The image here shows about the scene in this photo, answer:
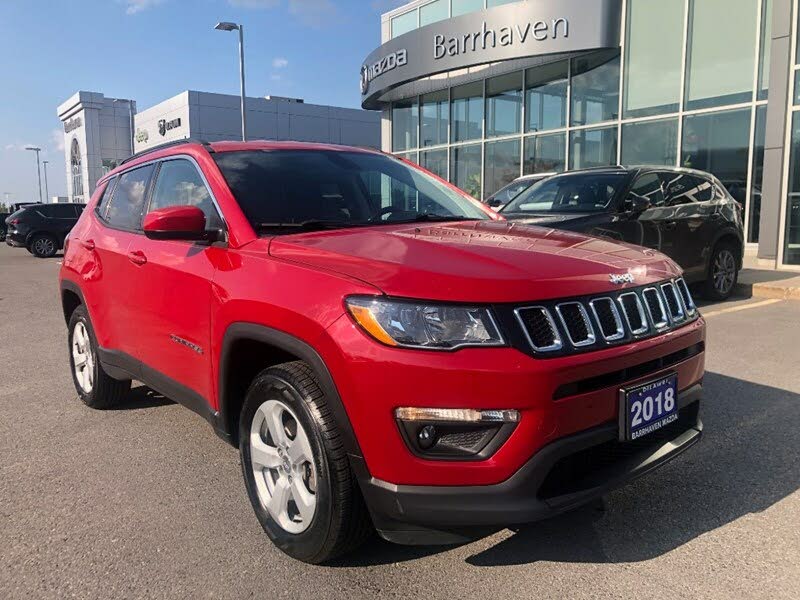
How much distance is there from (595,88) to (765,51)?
387 centimetres

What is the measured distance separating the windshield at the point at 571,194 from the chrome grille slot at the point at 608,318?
17.1 feet

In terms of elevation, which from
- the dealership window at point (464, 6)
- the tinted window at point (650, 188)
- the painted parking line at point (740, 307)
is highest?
the dealership window at point (464, 6)

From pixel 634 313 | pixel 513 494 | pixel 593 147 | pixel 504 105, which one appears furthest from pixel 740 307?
pixel 504 105

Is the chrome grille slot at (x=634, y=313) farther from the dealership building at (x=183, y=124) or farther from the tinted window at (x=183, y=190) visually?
the dealership building at (x=183, y=124)

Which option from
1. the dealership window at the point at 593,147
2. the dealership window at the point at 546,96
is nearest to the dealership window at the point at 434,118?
the dealership window at the point at 546,96

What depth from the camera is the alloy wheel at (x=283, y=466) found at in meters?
2.48

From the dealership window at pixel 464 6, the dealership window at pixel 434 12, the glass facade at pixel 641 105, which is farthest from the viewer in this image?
the dealership window at pixel 434 12

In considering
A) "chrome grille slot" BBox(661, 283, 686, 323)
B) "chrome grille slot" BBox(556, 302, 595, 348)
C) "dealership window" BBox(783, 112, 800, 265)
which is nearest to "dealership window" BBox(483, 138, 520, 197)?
"dealership window" BBox(783, 112, 800, 265)

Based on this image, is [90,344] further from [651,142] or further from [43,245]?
[43,245]

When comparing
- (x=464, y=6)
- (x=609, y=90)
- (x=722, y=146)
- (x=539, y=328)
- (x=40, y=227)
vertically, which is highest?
(x=464, y=6)

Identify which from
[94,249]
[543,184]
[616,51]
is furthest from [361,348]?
[616,51]

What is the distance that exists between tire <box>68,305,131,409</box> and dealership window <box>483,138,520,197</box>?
1395cm

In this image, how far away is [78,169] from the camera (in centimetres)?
6262

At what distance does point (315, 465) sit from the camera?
7.68 ft
